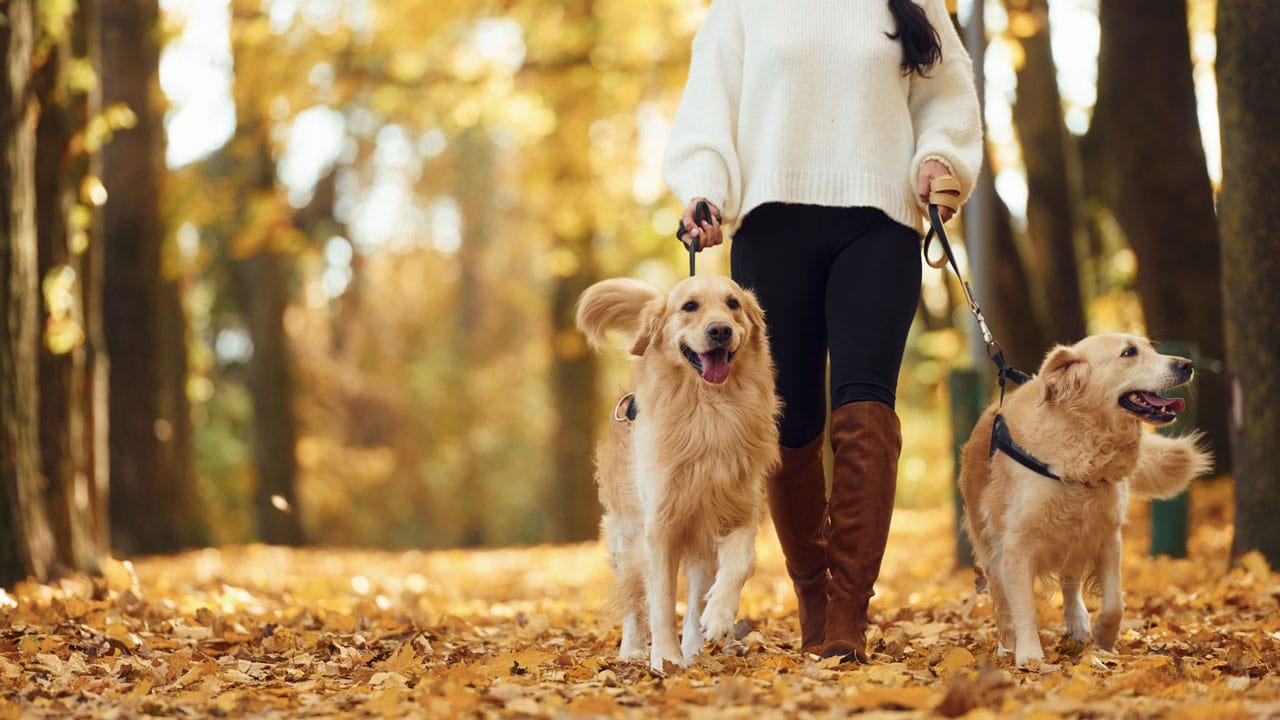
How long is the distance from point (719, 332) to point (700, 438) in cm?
41

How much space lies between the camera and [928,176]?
468 centimetres

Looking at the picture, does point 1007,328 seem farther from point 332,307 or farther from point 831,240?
point 332,307

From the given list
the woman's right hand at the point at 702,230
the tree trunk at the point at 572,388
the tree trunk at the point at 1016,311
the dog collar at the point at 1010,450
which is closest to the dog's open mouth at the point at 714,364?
the woman's right hand at the point at 702,230

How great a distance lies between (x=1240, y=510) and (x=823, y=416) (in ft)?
9.29

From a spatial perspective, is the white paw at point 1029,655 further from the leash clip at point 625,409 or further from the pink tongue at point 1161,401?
the leash clip at point 625,409

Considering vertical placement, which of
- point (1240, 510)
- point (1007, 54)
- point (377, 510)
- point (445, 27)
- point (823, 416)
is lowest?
point (377, 510)

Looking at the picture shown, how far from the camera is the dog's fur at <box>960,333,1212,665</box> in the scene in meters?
4.52

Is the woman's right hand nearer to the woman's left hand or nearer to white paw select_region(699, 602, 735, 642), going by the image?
the woman's left hand

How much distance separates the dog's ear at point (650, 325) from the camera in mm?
4707

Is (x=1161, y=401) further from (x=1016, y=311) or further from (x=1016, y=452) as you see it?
(x=1016, y=311)

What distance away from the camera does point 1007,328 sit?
38.2ft

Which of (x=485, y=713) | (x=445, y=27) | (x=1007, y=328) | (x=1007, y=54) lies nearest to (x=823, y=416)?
(x=485, y=713)

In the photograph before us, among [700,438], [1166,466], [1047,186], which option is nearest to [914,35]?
[700,438]

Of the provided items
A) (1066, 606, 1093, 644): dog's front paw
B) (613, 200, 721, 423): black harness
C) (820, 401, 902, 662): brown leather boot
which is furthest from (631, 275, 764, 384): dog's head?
(1066, 606, 1093, 644): dog's front paw
